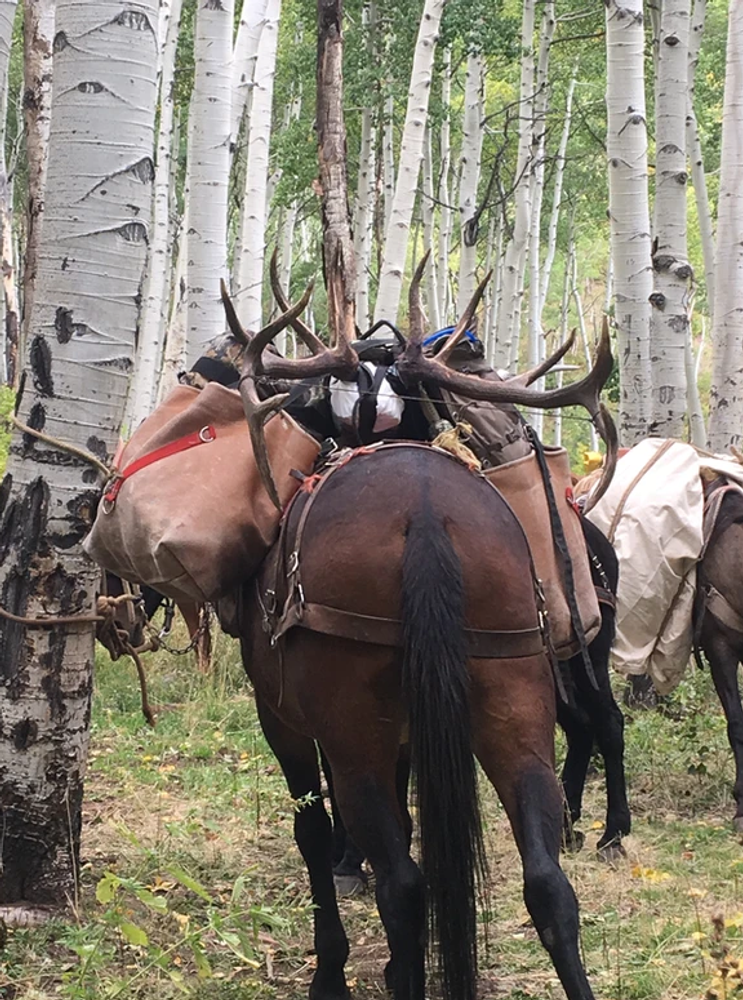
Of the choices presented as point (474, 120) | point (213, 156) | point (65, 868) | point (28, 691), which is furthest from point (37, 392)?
point (474, 120)

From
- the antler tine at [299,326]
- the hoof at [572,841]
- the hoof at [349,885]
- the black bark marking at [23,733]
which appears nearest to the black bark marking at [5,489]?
the black bark marking at [23,733]

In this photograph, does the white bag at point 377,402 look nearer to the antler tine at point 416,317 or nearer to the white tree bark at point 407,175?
the antler tine at point 416,317

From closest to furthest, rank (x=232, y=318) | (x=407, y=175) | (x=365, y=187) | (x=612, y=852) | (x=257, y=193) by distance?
(x=232, y=318)
(x=612, y=852)
(x=407, y=175)
(x=257, y=193)
(x=365, y=187)

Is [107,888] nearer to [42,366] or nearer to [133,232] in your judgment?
[42,366]

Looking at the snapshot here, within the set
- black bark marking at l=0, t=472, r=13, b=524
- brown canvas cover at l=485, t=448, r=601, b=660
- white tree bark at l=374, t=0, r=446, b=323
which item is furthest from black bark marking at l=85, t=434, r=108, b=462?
white tree bark at l=374, t=0, r=446, b=323

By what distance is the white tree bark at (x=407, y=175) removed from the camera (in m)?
11.3

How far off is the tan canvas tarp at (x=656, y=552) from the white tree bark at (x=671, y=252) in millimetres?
2108

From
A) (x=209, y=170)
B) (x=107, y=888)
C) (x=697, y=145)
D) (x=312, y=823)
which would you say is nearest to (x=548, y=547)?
(x=312, y=823)

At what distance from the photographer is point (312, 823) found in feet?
13.0

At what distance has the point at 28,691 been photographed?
394cm

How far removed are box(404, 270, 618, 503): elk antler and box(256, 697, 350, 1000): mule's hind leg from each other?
1.22 meters

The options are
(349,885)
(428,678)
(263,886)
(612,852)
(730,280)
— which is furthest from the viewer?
(730,280)

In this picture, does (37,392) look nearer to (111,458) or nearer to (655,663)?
(111,458)

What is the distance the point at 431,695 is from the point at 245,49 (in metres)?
11.6
